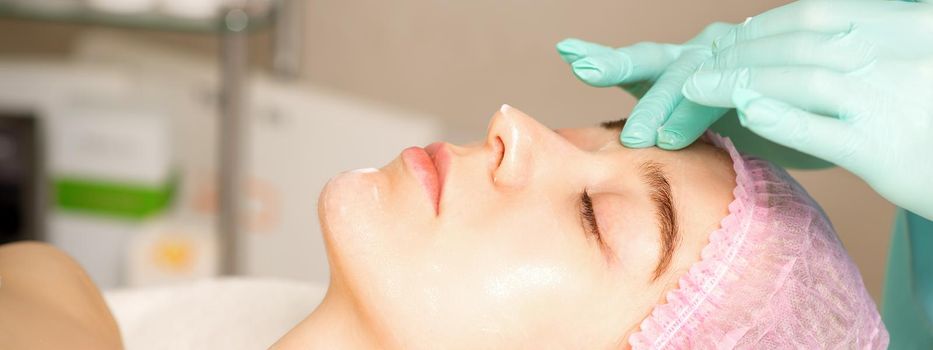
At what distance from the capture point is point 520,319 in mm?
1015

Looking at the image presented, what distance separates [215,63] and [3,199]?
61 cm

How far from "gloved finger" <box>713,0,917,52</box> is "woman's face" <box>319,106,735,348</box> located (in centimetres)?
18

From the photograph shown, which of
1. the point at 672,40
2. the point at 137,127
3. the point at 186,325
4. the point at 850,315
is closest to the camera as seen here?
the point at 850,315

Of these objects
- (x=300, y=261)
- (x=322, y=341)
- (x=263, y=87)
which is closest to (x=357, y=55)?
(x=263, y=87)

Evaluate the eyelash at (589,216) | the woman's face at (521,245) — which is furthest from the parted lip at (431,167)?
the eyelash at (589,216)

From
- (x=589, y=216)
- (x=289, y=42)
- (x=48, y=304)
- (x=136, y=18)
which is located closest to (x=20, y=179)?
(x=136, y=18)

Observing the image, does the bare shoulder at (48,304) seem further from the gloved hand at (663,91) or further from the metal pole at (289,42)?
the metal pole at (289,42)

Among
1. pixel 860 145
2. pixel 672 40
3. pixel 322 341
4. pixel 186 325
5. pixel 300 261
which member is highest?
pixel 860 145

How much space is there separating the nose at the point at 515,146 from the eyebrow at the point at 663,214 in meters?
0.11

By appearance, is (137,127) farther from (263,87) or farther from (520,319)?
(520,319)

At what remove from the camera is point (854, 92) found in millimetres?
927

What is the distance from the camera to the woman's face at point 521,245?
3.31 ft

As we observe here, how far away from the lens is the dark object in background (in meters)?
Answer: 2.21

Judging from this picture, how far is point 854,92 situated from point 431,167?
44 centimetres
